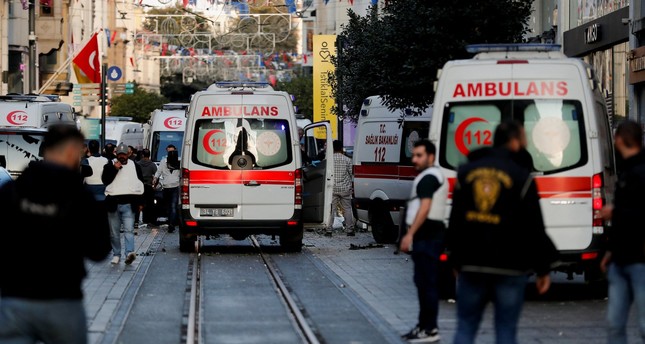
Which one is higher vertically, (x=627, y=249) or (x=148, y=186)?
(x=627, y=249)

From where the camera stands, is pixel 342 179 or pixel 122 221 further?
pixel 342 179

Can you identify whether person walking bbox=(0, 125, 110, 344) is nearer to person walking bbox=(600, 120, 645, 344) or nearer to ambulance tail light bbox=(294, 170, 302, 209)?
person walking bbox=(600, 120, 645, 344)

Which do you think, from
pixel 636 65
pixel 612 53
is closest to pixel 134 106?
pixel 612 53

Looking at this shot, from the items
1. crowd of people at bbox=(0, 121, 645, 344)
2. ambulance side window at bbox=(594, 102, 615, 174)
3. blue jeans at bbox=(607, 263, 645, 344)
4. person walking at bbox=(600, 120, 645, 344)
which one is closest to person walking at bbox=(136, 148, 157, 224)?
ambulance side window at bbox=(594, 102, 615, 174)

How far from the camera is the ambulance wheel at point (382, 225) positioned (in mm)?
24969

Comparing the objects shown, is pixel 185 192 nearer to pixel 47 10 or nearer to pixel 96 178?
pixel 96 178

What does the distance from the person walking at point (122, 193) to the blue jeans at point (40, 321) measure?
43.3ft

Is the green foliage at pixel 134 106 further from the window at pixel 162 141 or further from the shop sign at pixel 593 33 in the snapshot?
the shop sign at pixel 593 33

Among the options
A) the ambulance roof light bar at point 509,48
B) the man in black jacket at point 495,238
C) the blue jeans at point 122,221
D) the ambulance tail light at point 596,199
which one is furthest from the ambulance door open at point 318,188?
the man in black jacket at point 495,238

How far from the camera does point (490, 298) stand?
8578mm

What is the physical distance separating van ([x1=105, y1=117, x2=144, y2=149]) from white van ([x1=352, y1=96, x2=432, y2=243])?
2524 centimetres

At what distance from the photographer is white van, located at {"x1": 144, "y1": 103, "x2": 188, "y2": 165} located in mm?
36312

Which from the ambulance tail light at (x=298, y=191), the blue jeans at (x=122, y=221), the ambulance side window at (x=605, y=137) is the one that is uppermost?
the ambulance side window at (x=605, y=137)

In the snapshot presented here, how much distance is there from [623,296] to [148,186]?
75.8 ft
